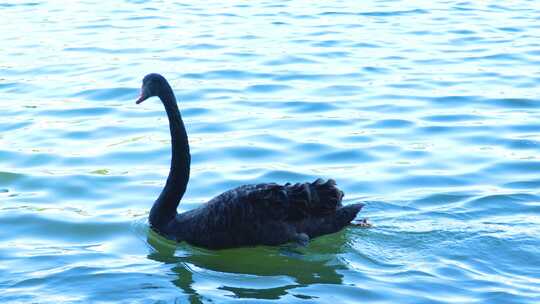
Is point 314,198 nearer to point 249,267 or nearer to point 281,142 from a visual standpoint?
point 249,267

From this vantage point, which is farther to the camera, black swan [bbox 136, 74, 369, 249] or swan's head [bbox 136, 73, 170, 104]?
swan's head [bbox 136, 73, 170, 104]

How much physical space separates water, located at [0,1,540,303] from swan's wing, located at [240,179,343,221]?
31cm

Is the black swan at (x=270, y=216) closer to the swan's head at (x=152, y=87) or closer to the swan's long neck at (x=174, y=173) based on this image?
the swan's long neck at (x=174, y=173)

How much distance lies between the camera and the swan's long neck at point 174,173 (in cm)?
824

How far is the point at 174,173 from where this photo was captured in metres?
8.38

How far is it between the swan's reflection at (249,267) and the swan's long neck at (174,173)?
0.17 metres

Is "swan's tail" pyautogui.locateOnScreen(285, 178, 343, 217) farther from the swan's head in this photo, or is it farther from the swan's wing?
the swan's head

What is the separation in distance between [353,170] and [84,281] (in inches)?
129

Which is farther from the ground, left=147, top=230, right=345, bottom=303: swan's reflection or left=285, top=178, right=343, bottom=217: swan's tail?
left=285, top=178, right=343, bottom=217: swan's tail

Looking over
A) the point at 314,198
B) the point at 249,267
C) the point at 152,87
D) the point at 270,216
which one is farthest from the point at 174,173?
the point at 314,198

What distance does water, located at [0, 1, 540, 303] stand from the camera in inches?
294

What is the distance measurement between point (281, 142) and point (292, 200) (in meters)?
2.94

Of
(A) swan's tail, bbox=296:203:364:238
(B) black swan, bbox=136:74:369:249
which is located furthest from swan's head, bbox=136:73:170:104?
(A) swan's tail, bbox=296:203:364:238

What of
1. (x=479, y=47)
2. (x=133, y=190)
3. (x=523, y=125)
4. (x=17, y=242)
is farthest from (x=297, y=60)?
(x=17, y=242)
